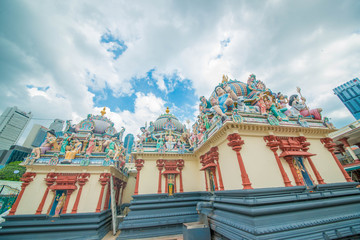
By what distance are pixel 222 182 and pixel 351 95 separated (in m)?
57.1

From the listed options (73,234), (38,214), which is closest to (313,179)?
(73,234)

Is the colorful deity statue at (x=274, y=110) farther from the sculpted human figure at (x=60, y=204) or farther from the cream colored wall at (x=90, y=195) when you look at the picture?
the sculpted human figure at (x=60, y=204)

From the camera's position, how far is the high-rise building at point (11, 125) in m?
31.4

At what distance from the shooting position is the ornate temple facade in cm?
502

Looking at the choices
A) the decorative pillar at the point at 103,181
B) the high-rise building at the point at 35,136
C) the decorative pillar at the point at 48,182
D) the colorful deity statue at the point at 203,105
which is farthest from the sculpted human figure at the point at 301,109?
the high-rise building at the point at 35,136

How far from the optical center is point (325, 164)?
752 centimetres

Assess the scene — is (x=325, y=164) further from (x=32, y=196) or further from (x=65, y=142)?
(x=32, y=196)

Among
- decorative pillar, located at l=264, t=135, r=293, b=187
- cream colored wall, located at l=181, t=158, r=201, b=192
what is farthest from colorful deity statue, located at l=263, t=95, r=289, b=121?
cream colored wall, located at l=181, t=158, r=201, b=192

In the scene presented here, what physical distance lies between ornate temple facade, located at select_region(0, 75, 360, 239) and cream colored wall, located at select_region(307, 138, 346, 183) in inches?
2.4

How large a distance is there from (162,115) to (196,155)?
858cm

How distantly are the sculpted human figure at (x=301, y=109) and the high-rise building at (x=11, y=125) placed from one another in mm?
51810

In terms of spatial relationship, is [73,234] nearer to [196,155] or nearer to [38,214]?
[38,214]

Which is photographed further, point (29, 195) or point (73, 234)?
point (29, 195)

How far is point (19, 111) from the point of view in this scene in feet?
103
